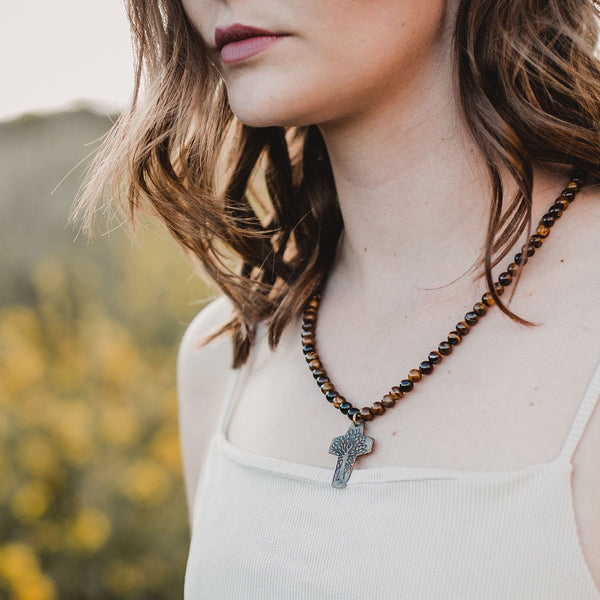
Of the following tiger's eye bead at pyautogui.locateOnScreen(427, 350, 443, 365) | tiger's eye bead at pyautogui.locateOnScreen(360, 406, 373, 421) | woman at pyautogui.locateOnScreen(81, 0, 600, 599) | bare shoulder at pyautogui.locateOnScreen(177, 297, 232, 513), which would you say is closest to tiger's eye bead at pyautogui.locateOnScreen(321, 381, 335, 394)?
woman at pyautogui.locateOnScreen(81, 0, 600, 599)

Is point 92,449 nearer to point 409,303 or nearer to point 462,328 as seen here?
point 409,303

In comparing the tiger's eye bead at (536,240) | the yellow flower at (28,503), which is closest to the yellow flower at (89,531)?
the yellow flower at (28,503)

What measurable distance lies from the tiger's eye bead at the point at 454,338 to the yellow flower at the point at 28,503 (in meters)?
2.28

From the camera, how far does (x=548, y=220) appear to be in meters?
1.49

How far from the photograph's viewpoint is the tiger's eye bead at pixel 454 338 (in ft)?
4.87

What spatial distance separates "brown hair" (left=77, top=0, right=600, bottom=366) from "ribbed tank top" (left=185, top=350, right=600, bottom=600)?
333 mm

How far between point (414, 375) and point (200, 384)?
0.78 metres

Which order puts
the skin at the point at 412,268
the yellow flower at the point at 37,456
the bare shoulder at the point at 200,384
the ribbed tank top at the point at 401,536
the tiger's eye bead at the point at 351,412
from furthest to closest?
the yellow flower at the point at 37,456, the bare shoulder at the point at 200,384, the tiger's eye bead at the point at 351,412, the skin at the point at 412,268, the ribbed tank top at the point at 401,536

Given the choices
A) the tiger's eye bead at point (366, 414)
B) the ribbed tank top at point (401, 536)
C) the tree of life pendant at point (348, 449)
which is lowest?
the ribbed tank top at point (401, 536)

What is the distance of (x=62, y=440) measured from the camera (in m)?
3.35

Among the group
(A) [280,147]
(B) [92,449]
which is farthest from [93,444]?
(A) [280,147]

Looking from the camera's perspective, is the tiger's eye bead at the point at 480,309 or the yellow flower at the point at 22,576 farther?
the yellow flower at the point at 22,576

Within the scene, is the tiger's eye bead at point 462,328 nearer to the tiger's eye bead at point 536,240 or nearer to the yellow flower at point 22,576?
the tiger's eye bead at point 536,240

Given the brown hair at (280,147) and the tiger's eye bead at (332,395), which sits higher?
the brown hair at (280,147)
